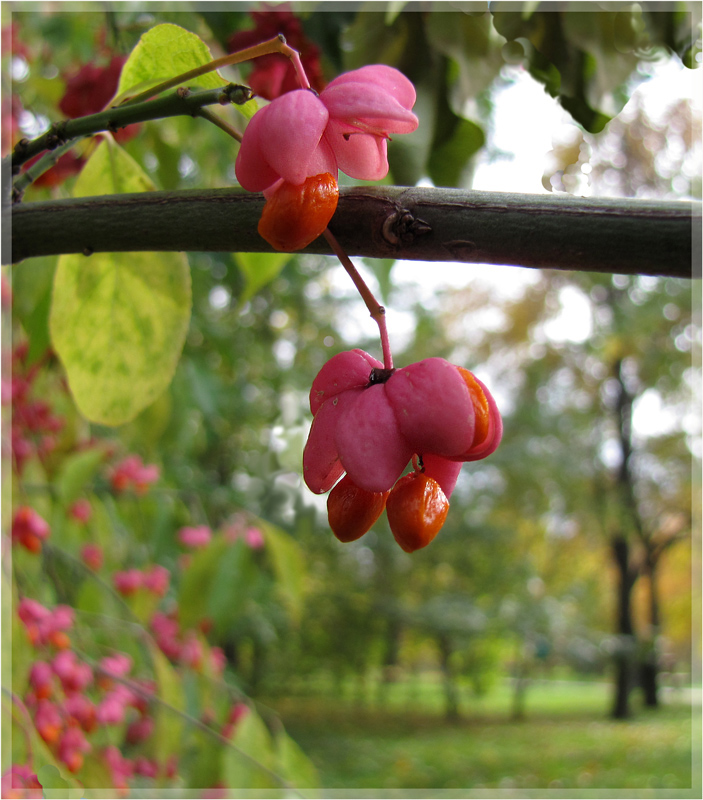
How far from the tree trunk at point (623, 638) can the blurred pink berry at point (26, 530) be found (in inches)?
314

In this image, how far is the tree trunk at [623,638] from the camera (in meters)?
8.03

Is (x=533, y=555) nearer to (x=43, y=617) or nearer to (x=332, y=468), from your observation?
(x=43, y=617)

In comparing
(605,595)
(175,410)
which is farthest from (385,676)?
(175,410)

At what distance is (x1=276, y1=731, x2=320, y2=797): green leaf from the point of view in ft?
4.17

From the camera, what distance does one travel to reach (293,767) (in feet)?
4.29

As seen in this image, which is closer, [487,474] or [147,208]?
[147,208]

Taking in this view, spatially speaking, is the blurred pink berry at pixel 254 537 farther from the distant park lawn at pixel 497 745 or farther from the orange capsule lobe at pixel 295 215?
the distant park lawn at pixel 497 745

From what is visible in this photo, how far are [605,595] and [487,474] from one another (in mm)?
3977

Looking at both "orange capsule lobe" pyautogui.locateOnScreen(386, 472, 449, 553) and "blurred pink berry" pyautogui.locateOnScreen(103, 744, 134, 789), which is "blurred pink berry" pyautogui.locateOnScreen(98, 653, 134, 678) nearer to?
"blurred pink berry" pyautogui.locateOnScreen(103, 744, 134, 789)

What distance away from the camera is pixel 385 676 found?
365 inches

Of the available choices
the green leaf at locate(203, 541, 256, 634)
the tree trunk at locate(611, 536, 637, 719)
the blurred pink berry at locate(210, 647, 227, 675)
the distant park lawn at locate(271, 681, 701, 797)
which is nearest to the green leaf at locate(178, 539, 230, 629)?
the green leaf at locate(203, 541, 256, 634)

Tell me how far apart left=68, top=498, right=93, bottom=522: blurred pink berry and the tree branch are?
4.49 feet

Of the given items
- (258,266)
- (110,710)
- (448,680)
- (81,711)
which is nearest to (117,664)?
(110,710)

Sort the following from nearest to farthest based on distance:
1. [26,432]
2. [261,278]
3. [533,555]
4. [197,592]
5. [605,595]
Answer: [261,278], [197,592], [26,432], [533,555], [605,595]
